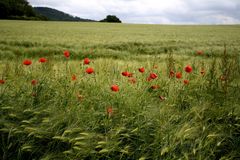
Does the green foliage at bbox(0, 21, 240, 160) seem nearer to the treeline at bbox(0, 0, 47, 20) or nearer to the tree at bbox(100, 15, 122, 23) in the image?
the treeline at bbox(0, 0, 47, 20)

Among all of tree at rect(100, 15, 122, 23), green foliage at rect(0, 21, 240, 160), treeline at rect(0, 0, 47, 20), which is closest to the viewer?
green foliage at rect(0, 21, 240, 160)

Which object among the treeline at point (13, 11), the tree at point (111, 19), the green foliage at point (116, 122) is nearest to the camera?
the green foliage at point (116, 122)

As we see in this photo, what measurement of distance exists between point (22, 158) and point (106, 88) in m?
1.19

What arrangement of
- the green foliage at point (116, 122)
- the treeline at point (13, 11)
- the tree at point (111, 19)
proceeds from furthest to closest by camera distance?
the tree at point (111, 19) → the treeline at point (13, 11) → the green foliage at point (116, 122)

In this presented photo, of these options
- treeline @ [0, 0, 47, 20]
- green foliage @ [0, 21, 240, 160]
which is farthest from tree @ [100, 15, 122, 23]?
green foliage @ [0, 21, 240, 160]

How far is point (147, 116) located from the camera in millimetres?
2227

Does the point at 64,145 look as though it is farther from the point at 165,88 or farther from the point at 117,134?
the point at 165,88

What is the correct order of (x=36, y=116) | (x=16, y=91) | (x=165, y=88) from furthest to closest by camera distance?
(x=165, y=88), (x=16, y=91), (x=36, y=116)

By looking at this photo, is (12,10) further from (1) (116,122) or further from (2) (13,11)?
(1) (116,122)

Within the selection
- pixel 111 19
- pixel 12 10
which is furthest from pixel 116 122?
pixel 111 19

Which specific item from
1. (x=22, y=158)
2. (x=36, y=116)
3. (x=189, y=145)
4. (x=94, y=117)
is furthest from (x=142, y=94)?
(x=22, y=158)

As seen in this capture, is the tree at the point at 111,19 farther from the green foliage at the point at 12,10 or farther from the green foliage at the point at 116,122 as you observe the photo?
the green foliage at the point at 116,122

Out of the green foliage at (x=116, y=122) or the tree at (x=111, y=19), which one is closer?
the green foliage at (x=116, y=122)

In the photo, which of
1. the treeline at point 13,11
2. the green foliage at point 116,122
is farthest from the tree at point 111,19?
the green foliage at point 116,122
